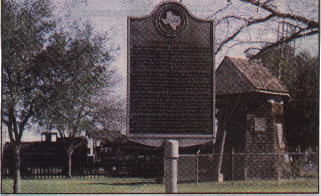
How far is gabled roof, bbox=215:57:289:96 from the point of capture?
16.3 m

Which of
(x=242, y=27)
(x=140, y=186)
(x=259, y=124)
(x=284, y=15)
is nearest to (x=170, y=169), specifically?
(x=242, y=27)

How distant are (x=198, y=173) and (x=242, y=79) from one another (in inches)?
156

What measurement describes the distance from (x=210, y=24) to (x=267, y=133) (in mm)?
8810

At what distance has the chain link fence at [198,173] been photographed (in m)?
15.3

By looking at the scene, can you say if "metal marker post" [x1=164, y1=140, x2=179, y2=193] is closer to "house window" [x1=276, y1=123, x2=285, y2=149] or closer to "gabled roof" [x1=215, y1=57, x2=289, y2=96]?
"gabled roof" [x1=215, y1=57, x2=289, y2=96]

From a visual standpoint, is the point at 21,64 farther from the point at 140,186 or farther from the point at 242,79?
the point at 242,79

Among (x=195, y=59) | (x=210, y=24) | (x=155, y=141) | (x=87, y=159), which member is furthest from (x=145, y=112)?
(x=87, y=159)

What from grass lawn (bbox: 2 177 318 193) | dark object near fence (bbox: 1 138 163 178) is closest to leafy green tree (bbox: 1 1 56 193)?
grass lawn (bbox: 2 177 318 193)

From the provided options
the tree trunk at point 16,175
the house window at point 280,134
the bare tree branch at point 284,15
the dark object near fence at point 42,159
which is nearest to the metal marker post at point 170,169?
the bare tree branch at point 284,15

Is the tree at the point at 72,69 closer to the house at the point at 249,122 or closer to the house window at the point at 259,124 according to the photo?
the house at the point at 249,122

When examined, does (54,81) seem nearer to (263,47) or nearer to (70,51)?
(70,51)

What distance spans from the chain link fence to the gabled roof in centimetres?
230

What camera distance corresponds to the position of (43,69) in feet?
39.8

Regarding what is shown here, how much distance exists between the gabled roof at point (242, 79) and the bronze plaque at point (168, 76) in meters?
6.66
